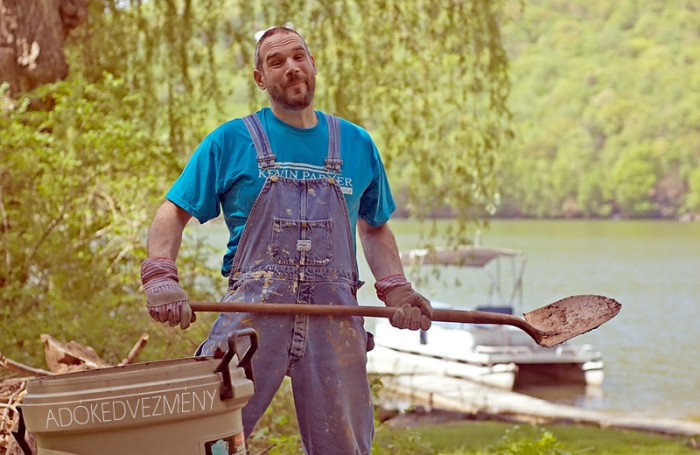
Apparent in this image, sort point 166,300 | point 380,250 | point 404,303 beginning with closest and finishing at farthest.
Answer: point 166,300
point 404,303
point 380,250

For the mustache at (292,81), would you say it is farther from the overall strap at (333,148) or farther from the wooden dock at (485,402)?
the wooden dock at (485,402)

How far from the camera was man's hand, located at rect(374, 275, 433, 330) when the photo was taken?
3334mm

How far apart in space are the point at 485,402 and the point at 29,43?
39.1 ft

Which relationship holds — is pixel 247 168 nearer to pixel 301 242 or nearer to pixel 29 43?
pixel 301 242

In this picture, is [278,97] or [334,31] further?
[334,31]

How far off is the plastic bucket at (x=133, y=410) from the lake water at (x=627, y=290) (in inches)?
243

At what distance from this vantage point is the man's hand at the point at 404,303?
3.33 m

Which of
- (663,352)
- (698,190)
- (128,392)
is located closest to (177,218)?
(128,392)

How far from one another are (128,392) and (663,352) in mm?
32181

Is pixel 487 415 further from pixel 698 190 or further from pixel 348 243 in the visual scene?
pixel 698 190

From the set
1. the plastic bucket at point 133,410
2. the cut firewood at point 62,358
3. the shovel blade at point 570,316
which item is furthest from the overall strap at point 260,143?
the cut firewood at point 62,358

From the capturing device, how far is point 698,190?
237ft

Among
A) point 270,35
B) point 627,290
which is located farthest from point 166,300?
point 627,290

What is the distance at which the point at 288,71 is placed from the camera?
133 inches
